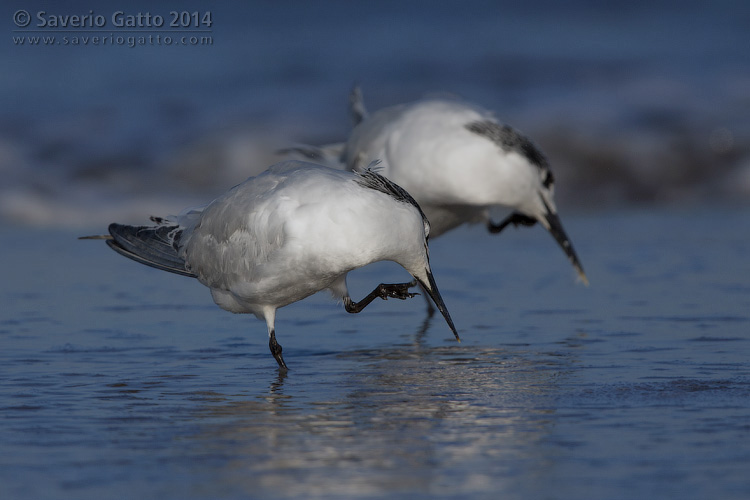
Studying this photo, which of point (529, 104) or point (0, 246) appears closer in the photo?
point (0, 246)

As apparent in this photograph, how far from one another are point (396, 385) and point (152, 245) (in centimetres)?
159

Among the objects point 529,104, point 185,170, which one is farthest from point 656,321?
point 529,104

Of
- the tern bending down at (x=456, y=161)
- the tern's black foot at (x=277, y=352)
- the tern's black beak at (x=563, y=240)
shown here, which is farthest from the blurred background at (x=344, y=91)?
the tern's black foot at (x=277, y=352)

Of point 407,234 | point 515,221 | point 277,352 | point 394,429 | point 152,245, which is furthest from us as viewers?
point 515,221

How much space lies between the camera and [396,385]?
450 centimetres

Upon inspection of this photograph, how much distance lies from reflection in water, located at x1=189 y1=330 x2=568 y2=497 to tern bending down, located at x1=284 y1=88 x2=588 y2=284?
140cm

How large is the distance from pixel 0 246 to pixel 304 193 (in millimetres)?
4492

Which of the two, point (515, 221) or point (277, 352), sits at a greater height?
point (515, 221)

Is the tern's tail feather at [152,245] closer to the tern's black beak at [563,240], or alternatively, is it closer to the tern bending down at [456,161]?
the tern bending down at [456,161]

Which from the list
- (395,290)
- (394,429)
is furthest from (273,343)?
(394,429)

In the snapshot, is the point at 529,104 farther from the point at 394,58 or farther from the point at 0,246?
the point at 0,246

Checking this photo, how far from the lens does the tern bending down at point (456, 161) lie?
6.13 meters

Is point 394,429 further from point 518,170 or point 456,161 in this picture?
point 518,170

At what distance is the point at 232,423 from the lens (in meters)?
3.86
